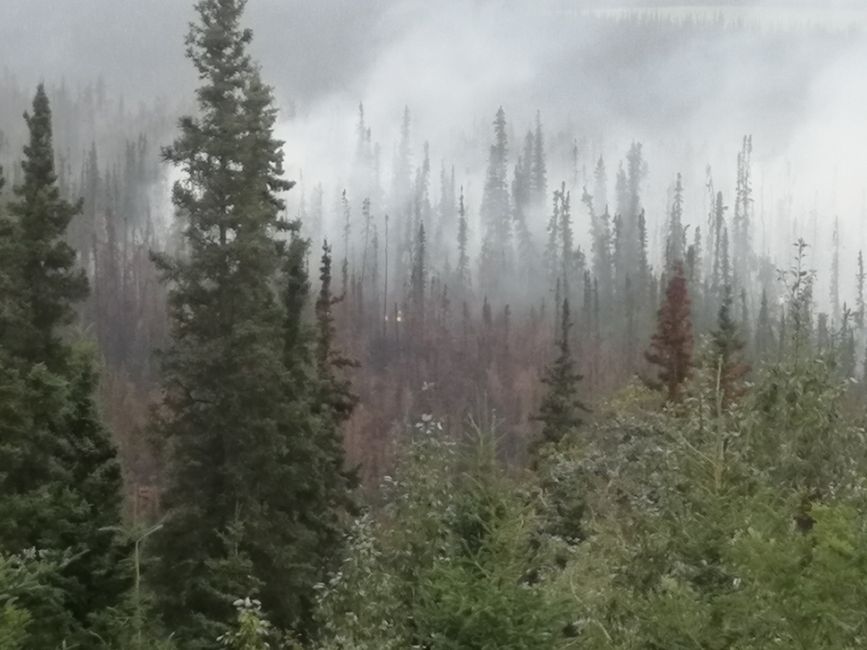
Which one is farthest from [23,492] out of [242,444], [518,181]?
[518,181]

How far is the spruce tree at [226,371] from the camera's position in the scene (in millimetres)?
19562

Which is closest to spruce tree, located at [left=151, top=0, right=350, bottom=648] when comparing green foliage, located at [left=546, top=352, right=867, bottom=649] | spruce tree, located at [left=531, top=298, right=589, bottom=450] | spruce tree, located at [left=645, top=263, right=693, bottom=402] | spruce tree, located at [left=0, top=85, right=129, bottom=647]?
spruce tree, located at [left=0, top=85, right=129, bottom=647]

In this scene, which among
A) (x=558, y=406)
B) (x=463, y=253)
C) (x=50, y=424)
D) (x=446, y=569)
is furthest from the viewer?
(x=463, y=253)

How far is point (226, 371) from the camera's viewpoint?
1978 cm

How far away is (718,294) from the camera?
130 meters

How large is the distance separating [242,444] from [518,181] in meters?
134

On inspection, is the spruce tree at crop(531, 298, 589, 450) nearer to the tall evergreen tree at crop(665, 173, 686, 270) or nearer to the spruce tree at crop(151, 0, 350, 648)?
the spruce tree at crop(151, 0, 350, 648)

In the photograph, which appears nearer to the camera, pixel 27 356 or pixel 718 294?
pixel 27 356

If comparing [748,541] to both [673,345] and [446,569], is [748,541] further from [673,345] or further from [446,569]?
[673,345]

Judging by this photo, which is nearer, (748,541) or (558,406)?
(748,541)

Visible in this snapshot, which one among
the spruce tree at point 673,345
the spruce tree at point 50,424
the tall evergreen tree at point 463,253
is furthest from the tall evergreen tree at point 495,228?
the spruce tree at point 50,424

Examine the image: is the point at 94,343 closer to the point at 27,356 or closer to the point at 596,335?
the point at 27,356

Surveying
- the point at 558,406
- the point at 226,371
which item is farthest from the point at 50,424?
the point at 558,406

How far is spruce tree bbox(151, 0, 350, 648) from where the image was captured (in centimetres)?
1956
